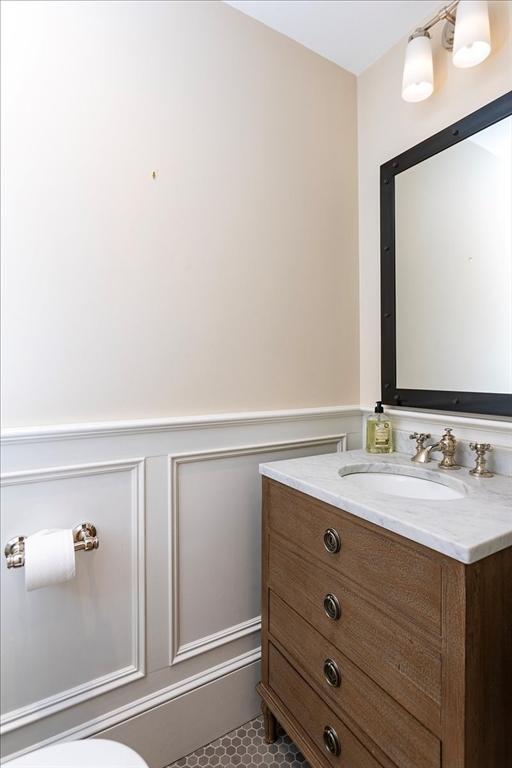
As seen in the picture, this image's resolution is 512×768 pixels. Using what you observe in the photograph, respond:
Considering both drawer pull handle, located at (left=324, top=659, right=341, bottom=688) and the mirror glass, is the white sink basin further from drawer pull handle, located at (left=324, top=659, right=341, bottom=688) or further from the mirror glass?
drawer pull handle, located at (left=324, top=659, right=341, bottom=688)

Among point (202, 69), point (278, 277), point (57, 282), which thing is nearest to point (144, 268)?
point (57, 282)

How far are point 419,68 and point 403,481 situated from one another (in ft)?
4.11

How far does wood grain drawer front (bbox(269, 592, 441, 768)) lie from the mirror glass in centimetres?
81

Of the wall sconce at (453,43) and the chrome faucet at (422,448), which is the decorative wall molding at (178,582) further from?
the wall sconce at (453,43)

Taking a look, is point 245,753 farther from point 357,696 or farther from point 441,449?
point 441,449

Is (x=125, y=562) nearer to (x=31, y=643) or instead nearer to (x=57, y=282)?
(x=31, y=643)

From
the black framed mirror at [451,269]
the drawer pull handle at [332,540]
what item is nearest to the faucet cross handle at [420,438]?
the black framed mirror at [451,269]

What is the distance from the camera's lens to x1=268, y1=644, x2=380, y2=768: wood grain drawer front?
87 cm

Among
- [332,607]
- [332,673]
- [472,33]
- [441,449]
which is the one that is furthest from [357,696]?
[472,33]

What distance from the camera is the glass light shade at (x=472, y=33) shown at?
104 centimetres

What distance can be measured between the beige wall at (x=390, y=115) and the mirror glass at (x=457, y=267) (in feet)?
0.36

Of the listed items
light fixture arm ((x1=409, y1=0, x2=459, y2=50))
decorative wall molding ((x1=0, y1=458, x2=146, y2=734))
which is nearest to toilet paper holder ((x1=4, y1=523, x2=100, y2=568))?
decorative wall molding ((x1=0, y1=458, x2=146, y2=734))

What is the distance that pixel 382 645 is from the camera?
80 cm

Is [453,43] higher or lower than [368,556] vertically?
higher
